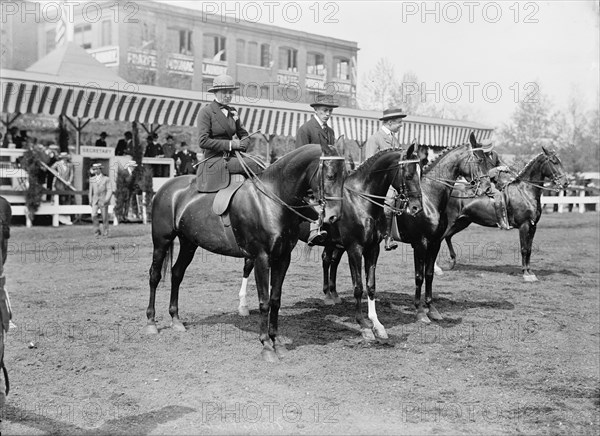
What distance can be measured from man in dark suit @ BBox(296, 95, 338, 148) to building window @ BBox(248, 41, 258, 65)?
133ft

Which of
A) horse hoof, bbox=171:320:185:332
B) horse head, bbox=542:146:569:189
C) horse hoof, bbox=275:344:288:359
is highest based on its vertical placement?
horse head, bbox=542:146:569:189

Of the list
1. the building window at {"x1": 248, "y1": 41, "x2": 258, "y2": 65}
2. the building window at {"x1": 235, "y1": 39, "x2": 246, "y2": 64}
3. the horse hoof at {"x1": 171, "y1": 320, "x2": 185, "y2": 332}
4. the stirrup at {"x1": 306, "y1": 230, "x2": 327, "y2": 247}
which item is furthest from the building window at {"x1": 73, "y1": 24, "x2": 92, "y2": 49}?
the horse hoof at {"x1": 171, "y1": 320, "x2": 185, "y2": 332}

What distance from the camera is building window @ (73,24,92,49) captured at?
142 ft

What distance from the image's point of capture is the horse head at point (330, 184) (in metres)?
7.13

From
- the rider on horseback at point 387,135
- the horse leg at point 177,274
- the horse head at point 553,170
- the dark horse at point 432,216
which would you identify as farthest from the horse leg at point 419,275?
the horse head at point 553,170

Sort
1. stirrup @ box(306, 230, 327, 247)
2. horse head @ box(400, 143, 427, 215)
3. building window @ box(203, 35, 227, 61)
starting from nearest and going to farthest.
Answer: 1. horse head @ box(400, 143, 427, 215)
2. stirrup @ box(306, 230, 327, 247)
3. building window @ box(203, 35, 227, 61)

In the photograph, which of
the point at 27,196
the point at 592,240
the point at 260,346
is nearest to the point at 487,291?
the point at 260,346

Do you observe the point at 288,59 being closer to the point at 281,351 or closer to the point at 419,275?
the point at 419,275

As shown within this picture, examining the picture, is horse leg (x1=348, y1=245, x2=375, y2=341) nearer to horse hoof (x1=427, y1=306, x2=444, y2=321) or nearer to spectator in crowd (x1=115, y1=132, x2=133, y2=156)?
horse hoof (x1=427, y1=306, x2=444, y2=321)

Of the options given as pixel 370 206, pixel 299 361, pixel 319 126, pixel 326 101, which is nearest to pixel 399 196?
pixel 370 206

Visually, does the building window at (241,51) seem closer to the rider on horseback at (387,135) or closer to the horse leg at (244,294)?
the rider on horseback at (387,135)

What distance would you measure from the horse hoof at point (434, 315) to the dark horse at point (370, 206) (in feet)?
4.82

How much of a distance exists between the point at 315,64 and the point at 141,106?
32.1 meters

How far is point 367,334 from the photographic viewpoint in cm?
841
